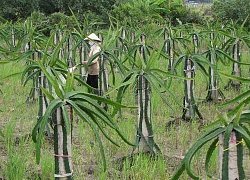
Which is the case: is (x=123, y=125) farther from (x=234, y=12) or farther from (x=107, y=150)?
(x=234, y=12)

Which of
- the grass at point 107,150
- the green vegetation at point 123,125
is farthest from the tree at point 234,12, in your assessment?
the grass at point 107,150

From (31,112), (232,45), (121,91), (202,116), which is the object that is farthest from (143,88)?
(232,45)

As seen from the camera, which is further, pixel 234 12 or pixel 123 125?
pixel 234 12

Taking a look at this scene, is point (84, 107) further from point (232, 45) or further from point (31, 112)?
point (232, 45)

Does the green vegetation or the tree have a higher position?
the tree

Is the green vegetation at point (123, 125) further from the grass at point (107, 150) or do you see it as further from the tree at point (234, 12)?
the tree at point (234, 12)

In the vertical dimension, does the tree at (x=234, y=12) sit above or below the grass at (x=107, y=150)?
above

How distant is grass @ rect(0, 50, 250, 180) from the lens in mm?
2791

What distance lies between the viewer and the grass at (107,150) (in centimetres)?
279

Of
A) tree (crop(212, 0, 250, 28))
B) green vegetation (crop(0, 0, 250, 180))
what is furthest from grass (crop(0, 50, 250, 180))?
tree (crop(212, 0, 250, 28))

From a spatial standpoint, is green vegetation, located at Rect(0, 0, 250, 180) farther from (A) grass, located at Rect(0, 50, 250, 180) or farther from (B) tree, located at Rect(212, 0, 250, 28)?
(B) tree, located at Rect(212, 0, 250, 28)

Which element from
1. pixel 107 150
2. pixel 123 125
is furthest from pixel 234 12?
pixel 107 150

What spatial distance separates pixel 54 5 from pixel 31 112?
34.5 ft

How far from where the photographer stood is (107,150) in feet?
11.1
